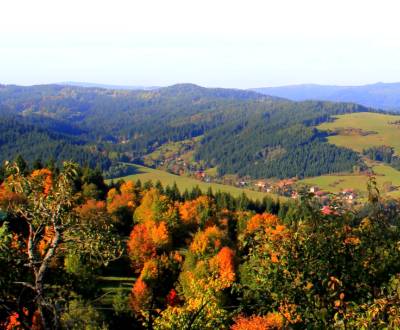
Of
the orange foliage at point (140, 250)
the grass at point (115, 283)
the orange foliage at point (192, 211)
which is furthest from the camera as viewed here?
the orange foliage at point (192, 211)

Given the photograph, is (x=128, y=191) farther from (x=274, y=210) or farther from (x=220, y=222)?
(x=274, y=210)

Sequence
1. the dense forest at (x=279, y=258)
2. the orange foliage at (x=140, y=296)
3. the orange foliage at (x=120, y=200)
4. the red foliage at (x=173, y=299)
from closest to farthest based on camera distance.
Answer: the dense forest at (x=279, y=258) < the orange foliage at (x=140, y=296) < the red foliage at (x=173, y=299) < the orange foliage at (x=120, y=200)

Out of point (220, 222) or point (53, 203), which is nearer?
point (53, 203)

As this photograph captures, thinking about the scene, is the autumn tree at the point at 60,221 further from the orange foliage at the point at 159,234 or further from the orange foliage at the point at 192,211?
the orange foliage at the point at 192,211

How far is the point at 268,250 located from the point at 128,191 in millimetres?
95377

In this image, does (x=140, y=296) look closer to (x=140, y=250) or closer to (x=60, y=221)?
(x=140, y=250)

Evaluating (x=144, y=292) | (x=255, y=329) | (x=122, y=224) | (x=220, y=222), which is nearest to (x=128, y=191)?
(x=122, y=224)

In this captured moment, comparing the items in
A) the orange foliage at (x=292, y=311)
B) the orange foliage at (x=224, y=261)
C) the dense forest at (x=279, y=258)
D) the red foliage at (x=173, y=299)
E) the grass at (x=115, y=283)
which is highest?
the dense forest at (x=279, y=258)

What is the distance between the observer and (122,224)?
8906cm

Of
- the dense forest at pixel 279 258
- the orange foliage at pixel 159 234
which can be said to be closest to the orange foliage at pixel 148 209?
the orange foliage at pixel 159 234

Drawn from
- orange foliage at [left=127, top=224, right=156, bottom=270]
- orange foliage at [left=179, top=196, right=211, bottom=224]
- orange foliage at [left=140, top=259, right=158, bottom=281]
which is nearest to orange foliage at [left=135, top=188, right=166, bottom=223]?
orange foliage at [left=179, top=196, right=211, bottom=224]

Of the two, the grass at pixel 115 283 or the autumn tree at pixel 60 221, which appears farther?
the grass at pixel 115 283

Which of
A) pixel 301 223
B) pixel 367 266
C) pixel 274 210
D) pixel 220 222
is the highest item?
pixel 301 223

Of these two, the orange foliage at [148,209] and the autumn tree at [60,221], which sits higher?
the autumn tree at [60,221]
